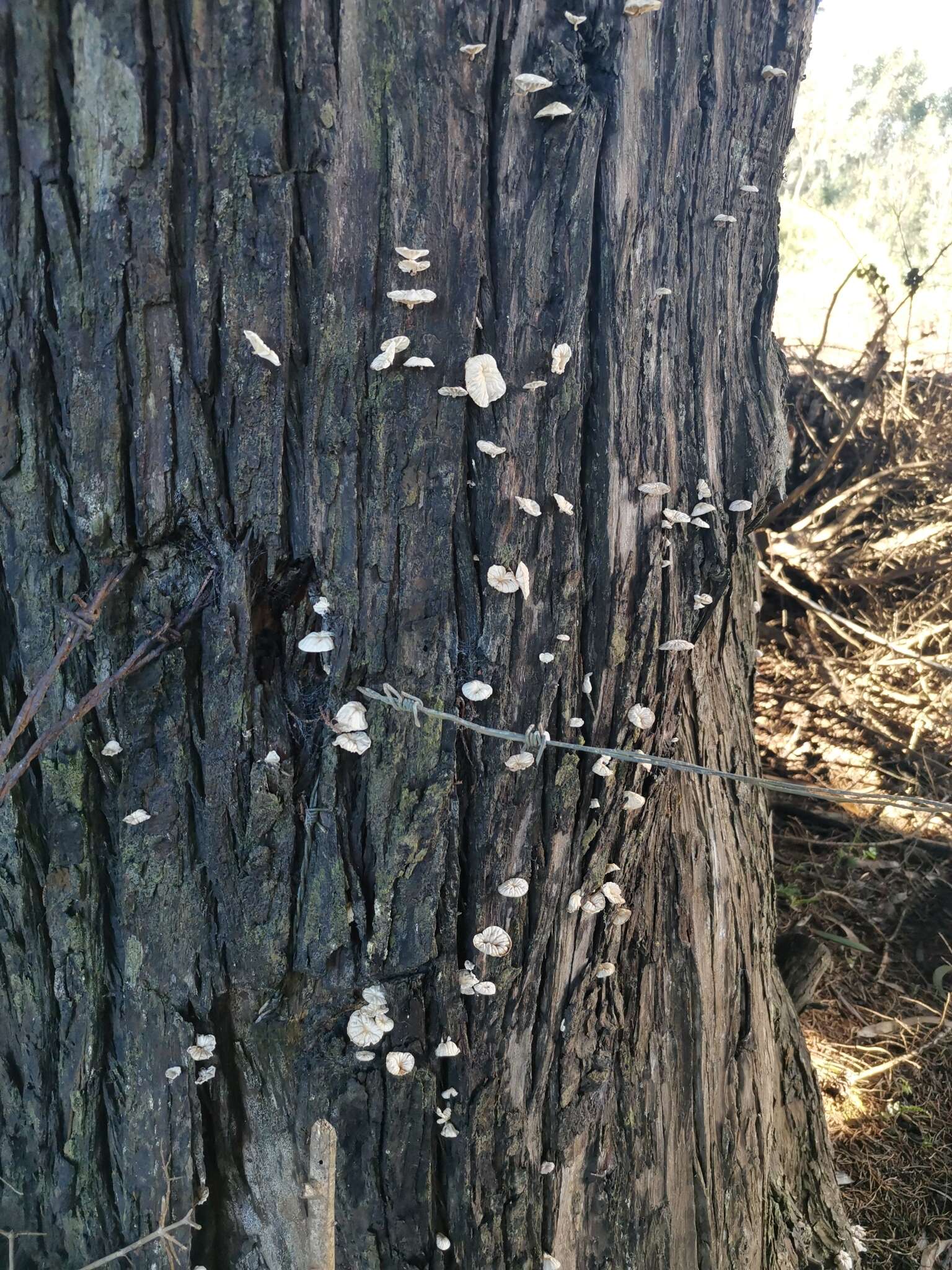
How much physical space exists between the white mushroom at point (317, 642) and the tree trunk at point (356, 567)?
0.12 feet

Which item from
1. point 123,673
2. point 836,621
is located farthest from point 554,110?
point 836,621

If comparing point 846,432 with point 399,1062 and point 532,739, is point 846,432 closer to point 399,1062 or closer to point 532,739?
point 532,739

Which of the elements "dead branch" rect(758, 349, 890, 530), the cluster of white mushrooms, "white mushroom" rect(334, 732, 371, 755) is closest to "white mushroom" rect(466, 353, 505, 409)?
the cluster of white mushrooms

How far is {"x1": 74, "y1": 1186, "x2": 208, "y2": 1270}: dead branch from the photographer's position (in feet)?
6.03

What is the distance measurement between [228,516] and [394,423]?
14.6 inches

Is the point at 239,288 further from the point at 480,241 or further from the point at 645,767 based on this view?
the point at 645,767

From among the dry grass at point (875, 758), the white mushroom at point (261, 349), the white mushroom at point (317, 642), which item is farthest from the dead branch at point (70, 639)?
the dry grass at point (875, 758)

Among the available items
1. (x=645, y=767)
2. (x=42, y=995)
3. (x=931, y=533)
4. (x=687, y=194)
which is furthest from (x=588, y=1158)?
(x=931, y=533)

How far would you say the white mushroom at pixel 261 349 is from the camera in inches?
57.7

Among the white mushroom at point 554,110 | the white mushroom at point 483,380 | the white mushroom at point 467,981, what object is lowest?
the white mushroom at point 467,981

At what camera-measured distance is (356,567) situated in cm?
160

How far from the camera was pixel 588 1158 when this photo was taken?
2.03 metres

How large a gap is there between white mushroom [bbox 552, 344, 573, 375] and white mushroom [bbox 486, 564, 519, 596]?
41cm

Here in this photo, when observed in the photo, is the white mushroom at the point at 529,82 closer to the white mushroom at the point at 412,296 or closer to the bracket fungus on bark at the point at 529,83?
the bracket fungus on bark at the point at 529,83
